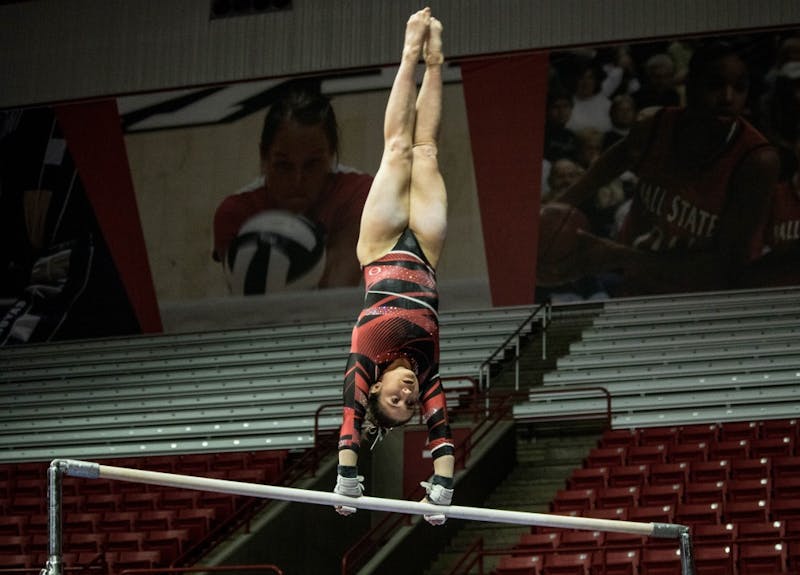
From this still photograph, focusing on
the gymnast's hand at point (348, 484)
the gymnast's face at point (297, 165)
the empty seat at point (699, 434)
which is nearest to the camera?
the gymnast's hand at point (348, 484)

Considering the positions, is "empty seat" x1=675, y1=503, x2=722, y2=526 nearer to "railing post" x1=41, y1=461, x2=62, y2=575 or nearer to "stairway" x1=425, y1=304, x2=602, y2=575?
"stairway" x1=425, y1=304, x2=602, y2=575

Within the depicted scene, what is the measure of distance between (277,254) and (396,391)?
468 inches

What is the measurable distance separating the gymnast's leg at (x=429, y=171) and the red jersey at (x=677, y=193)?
32.8 ft

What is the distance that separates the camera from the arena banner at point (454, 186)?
18.0m

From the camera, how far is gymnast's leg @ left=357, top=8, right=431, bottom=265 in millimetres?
8094

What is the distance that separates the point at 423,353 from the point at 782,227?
11082 millimetres

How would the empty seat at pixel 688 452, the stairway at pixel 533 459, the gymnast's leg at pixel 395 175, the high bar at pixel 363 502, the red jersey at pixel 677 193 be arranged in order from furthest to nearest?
the red jersey at pixel 677 193
the stairway at pixel 533 459
the empty seat at pixel 688 452
the gymnast's leg at pixel 395 175
the high bar at pixel 363 502

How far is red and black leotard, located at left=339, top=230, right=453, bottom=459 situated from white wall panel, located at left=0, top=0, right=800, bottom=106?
36.9 feet

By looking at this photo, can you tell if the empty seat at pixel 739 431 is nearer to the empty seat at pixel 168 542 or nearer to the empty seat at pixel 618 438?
the empty seat at pixel 618 438

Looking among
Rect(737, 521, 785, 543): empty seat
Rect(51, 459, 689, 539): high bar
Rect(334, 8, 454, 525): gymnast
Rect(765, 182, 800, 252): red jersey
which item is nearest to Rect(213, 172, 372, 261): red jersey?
Rect(765, 182, 800, 252): red jersey

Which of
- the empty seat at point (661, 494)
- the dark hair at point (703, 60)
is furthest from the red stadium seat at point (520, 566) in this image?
the dark hair at point (703, 60)

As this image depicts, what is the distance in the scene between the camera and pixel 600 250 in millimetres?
18266

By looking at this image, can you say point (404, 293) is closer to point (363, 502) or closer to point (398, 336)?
point (398, 336)

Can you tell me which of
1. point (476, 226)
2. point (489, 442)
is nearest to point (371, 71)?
point (476, 226)
